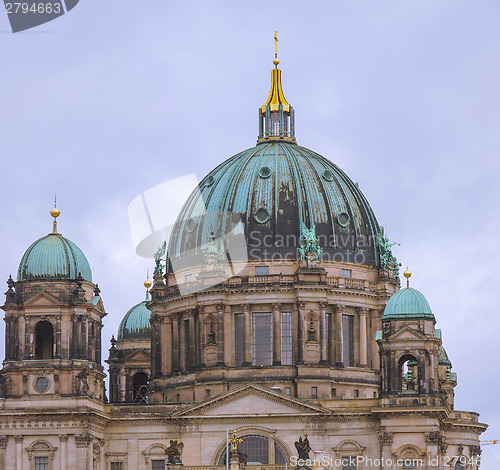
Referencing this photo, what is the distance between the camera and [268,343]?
419ft

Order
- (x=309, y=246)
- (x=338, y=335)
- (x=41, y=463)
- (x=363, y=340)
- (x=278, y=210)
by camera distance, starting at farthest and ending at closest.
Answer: (x=278, y=210) < (x=363, y=340) < (x=338, y=335) < (x=309, y=246) < (x=41, y=463)

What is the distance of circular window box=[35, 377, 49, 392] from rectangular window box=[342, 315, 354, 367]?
23351mm

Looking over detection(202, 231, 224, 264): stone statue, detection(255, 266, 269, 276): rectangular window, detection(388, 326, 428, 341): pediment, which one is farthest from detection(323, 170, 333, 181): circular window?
detection(388, 326, 428, 341): pediment

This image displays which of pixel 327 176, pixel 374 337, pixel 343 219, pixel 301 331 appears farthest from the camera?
pixel 327 176

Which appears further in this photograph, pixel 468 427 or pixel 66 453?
pixel 468 427

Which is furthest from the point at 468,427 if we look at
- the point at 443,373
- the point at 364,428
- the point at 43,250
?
the point at 43,250

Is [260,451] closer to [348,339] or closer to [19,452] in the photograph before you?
[348,339]

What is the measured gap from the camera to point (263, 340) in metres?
128

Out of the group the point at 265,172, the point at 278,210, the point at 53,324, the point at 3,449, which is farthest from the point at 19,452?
the point at 265,172

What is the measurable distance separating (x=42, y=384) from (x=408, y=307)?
85.8 feet

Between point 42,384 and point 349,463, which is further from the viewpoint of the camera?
point 42,384

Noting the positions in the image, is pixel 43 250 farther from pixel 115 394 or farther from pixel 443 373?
pixel 443 373

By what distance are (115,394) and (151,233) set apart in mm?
17128

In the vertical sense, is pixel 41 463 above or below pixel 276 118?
below
